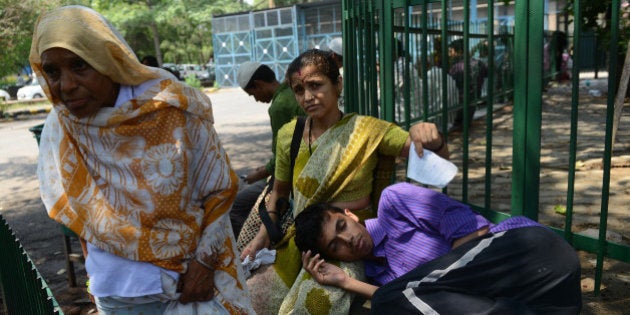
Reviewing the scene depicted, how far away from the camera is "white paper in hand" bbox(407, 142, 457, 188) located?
7.41ft

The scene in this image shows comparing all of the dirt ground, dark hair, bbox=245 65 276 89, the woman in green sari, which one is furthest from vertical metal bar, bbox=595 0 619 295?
dark hair, bbox=245 65 276 89

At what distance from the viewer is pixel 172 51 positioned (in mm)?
42062

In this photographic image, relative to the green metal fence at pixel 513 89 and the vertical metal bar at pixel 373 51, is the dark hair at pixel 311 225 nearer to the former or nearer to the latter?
the green metal fence at pixel 513 89

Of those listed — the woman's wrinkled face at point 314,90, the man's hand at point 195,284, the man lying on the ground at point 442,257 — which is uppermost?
the woman's wrinkled face at point 314,90

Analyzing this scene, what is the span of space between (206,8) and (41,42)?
34051 millimetres

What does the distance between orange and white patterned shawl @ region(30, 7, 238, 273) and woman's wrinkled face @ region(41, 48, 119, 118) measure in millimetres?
34

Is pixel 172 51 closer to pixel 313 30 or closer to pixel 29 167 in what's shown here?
pixel 313 30

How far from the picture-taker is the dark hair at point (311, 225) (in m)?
2.69

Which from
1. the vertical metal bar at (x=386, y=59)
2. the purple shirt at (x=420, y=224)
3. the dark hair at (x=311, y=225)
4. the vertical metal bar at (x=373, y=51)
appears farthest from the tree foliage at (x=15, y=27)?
the purple shirt at (x=420, y=224)

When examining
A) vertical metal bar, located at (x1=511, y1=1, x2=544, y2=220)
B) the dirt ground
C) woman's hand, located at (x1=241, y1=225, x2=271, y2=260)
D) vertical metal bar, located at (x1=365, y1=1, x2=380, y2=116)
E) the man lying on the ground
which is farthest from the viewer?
vertical metal bar, located at (x1=365, y1=1, x2=380, y2=116)

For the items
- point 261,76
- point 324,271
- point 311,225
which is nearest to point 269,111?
point 261,76

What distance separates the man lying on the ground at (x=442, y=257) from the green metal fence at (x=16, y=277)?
123 centimetres

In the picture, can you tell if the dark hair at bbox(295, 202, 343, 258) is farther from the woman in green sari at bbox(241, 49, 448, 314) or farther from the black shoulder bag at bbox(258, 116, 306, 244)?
the black shoulder bag at bbox(258, 116, 306, 244)

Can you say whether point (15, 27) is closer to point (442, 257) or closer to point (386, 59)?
point (386, 59)
